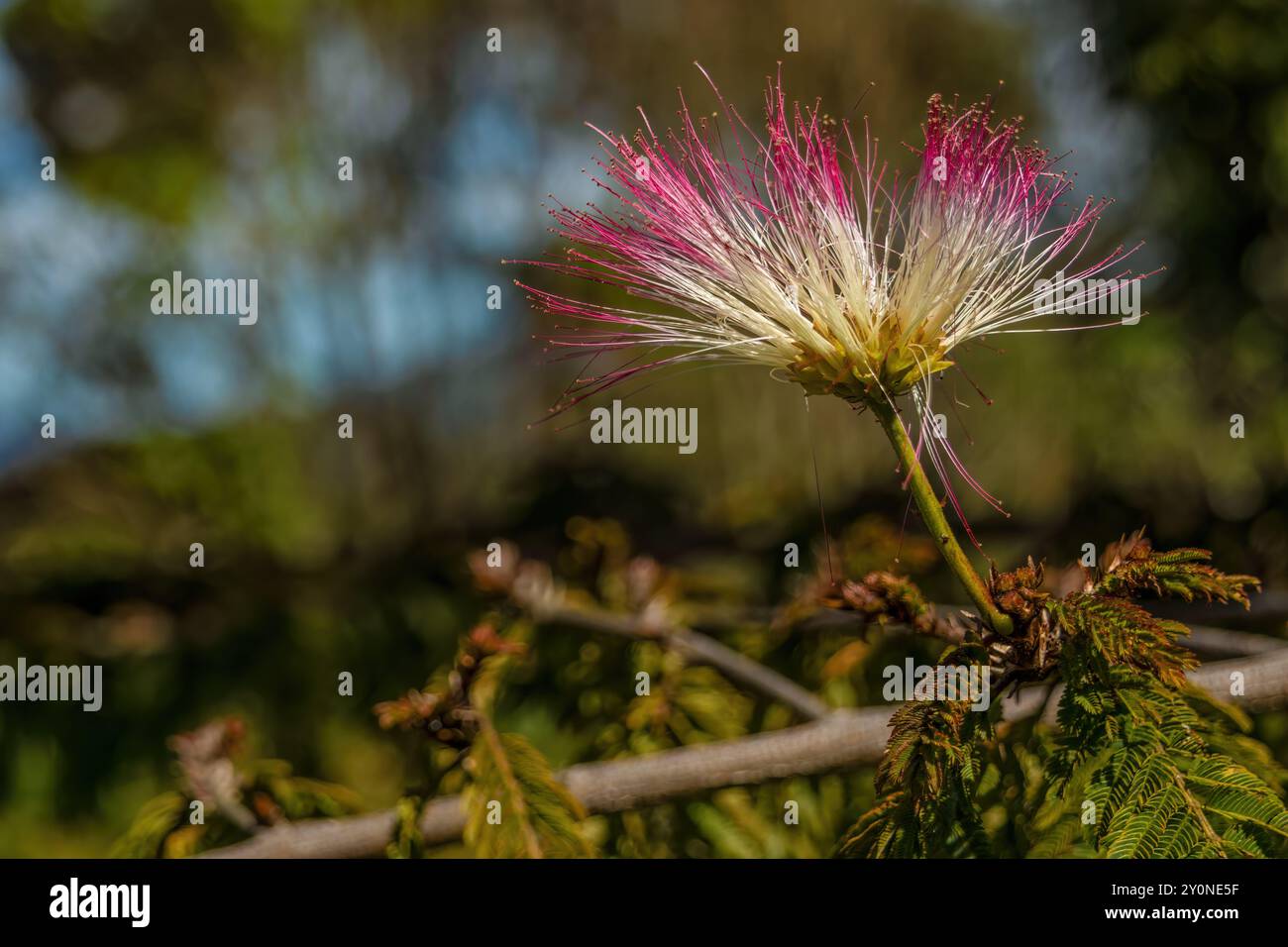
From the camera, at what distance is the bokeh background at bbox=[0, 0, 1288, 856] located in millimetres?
1599

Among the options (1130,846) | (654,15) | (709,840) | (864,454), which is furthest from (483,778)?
(654,15)

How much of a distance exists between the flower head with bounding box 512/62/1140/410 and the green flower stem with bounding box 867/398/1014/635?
5 cm

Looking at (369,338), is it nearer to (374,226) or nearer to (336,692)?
(374,226)

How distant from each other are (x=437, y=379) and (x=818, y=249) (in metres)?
1.86

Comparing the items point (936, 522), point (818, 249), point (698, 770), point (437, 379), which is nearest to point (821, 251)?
point (818, 249)

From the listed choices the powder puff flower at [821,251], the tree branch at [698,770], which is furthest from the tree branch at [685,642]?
the powder puff flower at [821,251]

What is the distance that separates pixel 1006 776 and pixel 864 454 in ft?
4.89

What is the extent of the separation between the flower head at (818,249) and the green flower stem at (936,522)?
0.16 ft

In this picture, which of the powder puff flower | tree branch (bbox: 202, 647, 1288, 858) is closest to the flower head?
the powder puff flower

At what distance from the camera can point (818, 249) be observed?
1.78 feet

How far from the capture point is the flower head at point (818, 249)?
1.65 feet

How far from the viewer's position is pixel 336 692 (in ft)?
5.83

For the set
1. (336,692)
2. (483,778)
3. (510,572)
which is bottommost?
(336,692)

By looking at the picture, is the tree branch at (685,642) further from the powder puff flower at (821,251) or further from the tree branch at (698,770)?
the powder puff flower at (821,251)
